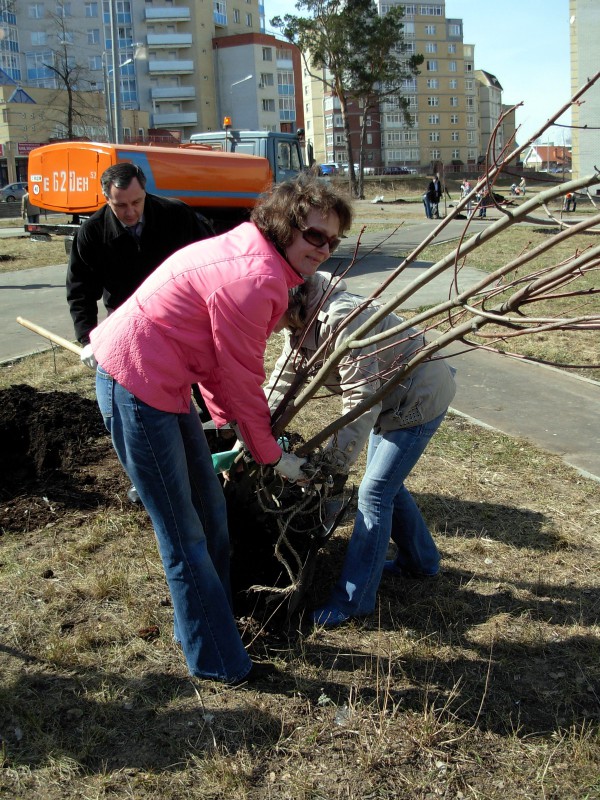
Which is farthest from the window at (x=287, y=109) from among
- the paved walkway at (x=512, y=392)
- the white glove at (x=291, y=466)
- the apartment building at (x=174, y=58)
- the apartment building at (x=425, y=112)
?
the white glove at (x=291, y=466)

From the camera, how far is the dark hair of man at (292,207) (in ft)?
8.00

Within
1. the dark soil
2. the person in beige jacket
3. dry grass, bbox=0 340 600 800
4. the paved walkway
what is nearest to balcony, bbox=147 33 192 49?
the paved walkway

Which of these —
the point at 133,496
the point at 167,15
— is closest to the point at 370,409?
the point at 133,496

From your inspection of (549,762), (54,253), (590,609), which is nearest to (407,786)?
(549,762)

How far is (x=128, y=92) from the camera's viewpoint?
274 feet

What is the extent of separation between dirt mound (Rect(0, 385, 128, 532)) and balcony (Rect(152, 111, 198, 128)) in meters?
82.3

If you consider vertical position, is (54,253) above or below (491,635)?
above

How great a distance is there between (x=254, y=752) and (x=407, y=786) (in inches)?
19.3

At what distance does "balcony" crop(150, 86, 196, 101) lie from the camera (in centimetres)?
8156

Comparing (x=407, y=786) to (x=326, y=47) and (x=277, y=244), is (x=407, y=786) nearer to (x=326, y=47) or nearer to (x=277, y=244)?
(x=277, y=244)

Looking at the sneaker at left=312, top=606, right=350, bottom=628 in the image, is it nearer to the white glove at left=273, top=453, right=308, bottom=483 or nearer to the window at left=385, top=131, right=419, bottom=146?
the white glove at left=273, top=453, right=308, bottom=483

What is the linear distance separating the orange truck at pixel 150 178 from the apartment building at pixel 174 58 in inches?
2827

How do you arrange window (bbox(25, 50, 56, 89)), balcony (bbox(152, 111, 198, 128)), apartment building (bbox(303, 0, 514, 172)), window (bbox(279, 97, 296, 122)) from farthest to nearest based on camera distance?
apartment building (bbox(303, 0, 514, 172)) → window (bbox(279, 97, 296, 122)) → window (bbox(25, 50, 56, 89)) → balcony (bbox(152, 111, 198, 128))

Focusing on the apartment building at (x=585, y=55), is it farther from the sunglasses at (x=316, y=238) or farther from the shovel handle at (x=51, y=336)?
the sunglasses at (x=316, y=238)
